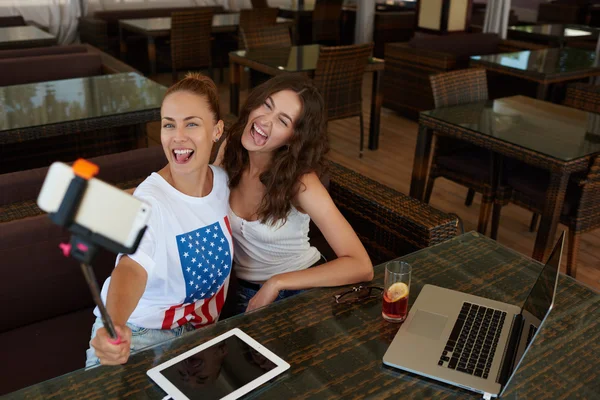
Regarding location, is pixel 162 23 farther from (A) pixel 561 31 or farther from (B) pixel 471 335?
(B) pixel 471 335

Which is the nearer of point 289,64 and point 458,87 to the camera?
point 458,87

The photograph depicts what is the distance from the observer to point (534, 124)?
2615 millimetres

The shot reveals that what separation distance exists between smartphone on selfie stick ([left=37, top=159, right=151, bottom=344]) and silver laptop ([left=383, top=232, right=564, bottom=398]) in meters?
0.65

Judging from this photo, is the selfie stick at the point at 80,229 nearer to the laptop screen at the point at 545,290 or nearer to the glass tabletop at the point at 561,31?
the laptop screen at the point at 545,290

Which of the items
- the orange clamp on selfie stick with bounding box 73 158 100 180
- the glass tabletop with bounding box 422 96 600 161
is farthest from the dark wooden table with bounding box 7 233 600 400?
the glass tabletop with bounding box 422 96 600 161

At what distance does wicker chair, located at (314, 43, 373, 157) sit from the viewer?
12.1 feet

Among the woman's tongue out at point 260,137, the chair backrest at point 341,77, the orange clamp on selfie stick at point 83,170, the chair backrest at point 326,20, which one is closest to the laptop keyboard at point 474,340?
the woman's tongue out at point 260,137

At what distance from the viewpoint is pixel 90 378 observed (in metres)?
1.03

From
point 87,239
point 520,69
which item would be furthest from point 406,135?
point 87,239

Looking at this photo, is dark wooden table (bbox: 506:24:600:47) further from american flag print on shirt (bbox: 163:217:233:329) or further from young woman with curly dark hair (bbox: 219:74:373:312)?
american flag print on shirt (bbox: 163:217:233:329)

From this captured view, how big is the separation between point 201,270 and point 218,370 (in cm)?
33

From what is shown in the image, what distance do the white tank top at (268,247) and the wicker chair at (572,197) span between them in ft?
4.24

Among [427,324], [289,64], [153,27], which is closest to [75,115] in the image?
[289,64]

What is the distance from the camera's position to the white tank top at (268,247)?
61.1 inches
